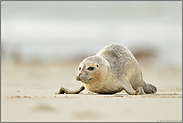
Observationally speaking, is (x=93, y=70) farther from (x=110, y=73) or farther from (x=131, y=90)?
(x=131, y=90)

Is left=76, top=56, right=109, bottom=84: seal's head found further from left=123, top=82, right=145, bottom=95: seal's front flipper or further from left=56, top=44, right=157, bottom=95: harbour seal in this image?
left=123, top=82, right=145, bottom=95: seal's front flipper

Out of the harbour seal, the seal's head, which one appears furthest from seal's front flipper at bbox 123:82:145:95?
the seal's head

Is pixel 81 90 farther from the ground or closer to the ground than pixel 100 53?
closer to the ground

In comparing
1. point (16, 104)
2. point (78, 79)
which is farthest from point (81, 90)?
point (16, 104)

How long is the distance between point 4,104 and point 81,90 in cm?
386

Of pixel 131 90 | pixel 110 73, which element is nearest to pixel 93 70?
pixel 110 73

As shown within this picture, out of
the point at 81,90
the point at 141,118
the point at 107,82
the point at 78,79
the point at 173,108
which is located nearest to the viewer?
the point at 141,118

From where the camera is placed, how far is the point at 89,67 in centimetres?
805

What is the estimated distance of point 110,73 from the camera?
8438 mm

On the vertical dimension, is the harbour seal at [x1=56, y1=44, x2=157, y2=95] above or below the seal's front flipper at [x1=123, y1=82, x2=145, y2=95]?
above

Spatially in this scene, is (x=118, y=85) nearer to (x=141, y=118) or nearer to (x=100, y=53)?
(x=100, y=53)

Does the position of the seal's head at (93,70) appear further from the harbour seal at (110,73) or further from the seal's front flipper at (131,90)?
the seal's front flipper at (131,90)

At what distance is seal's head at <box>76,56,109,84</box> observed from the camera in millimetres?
7912

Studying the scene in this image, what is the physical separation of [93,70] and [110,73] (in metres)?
0.65
